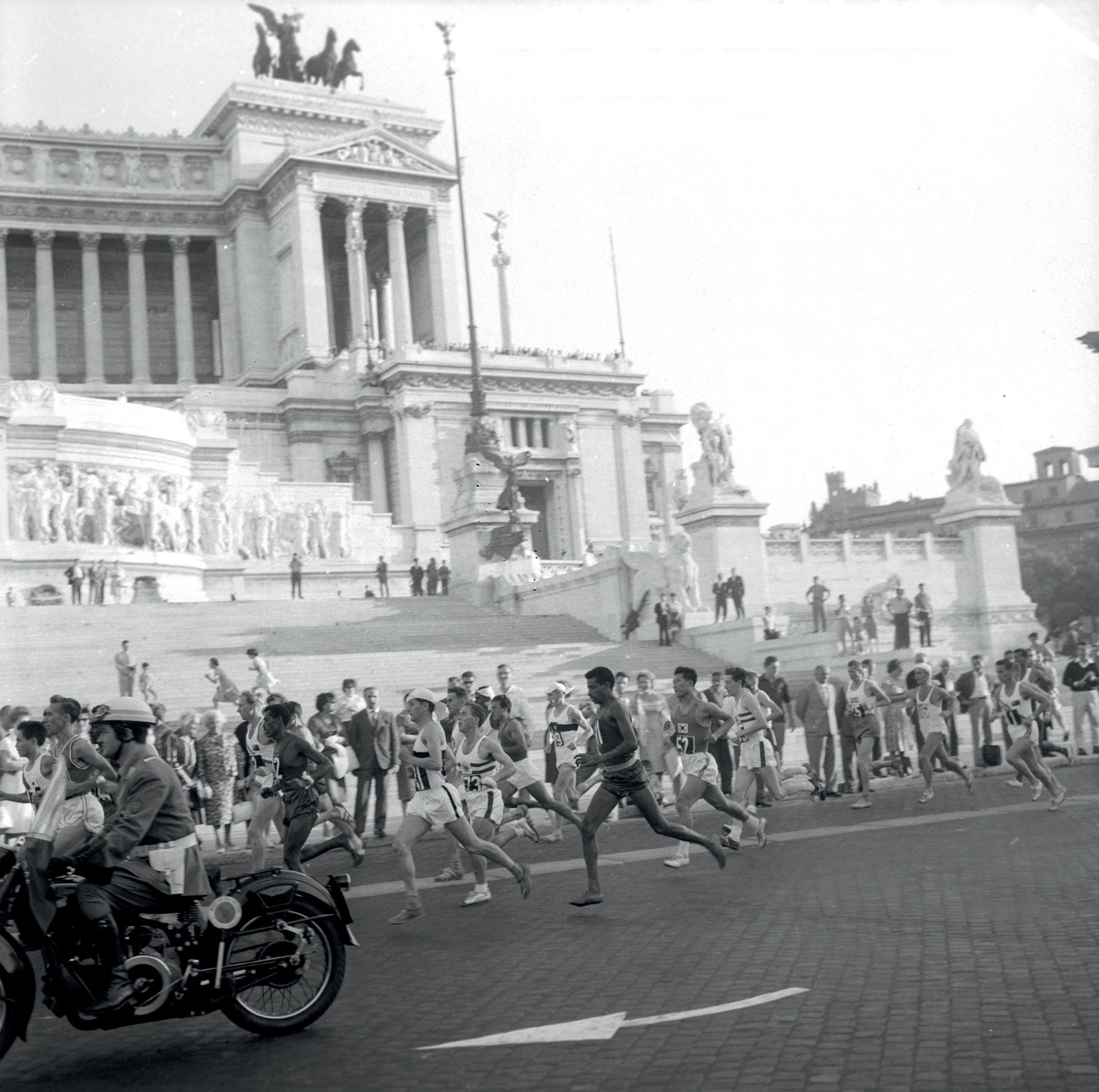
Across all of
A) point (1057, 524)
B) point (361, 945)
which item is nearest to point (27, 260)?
point (1057, 524)

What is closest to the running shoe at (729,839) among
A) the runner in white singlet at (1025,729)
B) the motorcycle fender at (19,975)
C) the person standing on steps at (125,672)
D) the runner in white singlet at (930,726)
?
the runner in white singlet at (1025,729)

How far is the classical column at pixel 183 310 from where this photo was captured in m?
70.1

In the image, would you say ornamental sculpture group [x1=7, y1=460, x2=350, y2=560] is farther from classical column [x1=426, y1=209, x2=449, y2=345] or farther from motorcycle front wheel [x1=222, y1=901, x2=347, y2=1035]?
motorcycle front wheel [x1=222, y1=901, x2=347, y2=1035]

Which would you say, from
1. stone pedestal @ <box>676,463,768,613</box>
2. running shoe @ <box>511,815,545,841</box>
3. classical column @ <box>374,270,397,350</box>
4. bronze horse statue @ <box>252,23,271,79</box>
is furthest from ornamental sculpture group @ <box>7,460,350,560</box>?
bronze horse statue @ <box>252,23,271,79</box>

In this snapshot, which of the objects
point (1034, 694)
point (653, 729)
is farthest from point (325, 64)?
point (1034, 694)

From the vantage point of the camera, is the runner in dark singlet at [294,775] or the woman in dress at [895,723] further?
the woman in dress at [895,723]

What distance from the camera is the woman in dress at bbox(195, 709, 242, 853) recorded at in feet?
48.6

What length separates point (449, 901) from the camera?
10719 millimetres

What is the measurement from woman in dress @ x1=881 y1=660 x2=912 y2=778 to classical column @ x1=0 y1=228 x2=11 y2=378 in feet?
185

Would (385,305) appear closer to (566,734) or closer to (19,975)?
(566,734)

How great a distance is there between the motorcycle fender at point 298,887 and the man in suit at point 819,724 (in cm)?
1065

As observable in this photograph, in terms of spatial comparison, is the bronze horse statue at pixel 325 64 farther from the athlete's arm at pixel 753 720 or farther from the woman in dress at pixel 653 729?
the athlete's arm at pixel 753 720

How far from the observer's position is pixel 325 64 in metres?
73.3

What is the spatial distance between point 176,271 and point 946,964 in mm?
67329
